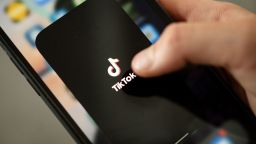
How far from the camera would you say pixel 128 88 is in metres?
0.40

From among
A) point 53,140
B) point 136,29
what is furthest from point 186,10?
point 53,140

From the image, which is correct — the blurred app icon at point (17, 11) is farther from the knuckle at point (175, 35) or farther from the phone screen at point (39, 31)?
the knuckle at point (175, 35)

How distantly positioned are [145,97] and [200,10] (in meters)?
0.14

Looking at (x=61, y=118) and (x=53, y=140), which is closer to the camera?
(x=61, y=118)

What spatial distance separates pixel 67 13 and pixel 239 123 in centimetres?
18

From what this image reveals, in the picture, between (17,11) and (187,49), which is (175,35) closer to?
(187,49)

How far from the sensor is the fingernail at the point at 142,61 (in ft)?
1.24

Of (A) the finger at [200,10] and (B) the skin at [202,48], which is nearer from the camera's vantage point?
(B) the skin at [202,48]

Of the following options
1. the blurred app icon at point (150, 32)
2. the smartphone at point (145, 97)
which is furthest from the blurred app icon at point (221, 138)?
the blurred app icon at point (150, 32)

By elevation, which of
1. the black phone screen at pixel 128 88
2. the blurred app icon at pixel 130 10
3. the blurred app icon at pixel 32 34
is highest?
the blurred app icon at pixel 32 34

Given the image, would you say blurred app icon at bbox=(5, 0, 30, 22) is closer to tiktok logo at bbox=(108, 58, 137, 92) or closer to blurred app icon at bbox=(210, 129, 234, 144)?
tiktok logo at bbox=(108, 58, 137, 92)

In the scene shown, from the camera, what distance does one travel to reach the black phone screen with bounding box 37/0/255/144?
1.29ft

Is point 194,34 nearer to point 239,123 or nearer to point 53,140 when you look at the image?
point 239,123

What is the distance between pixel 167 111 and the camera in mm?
399
